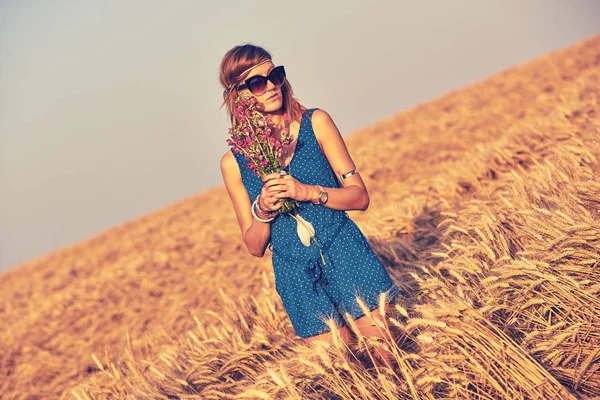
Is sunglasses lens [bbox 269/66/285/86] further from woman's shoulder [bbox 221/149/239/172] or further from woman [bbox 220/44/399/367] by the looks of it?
woman's shoulder [bbox 221/149/239/172]

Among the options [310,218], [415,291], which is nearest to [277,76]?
[310,218]

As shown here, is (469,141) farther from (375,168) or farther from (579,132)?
(579,132)

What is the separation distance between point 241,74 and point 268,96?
0.67 feet

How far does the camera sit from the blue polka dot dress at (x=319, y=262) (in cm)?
284

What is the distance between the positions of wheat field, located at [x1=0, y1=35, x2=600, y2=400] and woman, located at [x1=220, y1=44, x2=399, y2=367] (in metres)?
0.24

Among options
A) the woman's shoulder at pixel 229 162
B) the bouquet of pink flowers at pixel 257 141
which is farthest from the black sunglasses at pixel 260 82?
the woman's shoulder at pixel 229 162

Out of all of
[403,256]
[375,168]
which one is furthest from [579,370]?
[375,168]

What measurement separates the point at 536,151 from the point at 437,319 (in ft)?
14.6

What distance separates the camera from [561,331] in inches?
86.0

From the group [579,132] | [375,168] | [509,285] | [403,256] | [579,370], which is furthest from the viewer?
[375,168]

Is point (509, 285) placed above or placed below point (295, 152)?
below

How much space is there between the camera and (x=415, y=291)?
11.4 feet

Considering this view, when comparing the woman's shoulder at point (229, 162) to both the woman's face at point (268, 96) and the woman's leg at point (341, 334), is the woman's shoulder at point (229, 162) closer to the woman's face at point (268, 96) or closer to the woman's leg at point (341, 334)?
the woman's face at point (268, 96)

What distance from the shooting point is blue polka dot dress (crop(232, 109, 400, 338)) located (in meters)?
2.84
